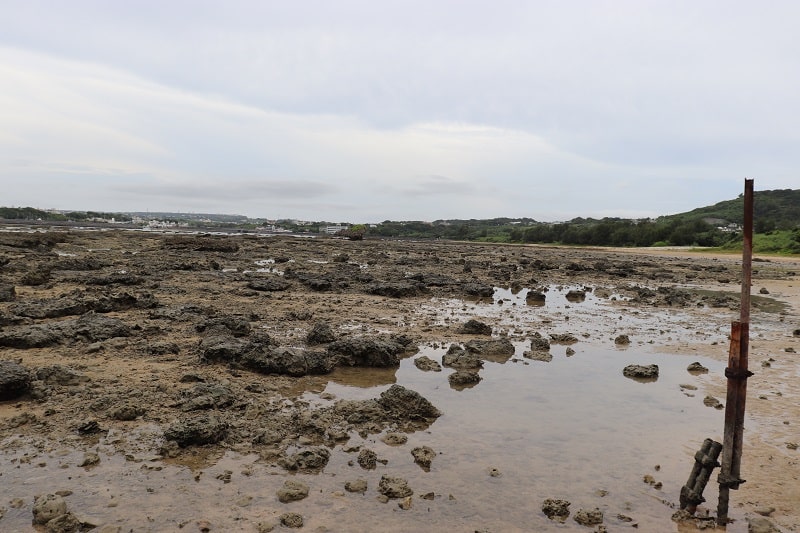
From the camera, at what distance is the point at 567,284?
28.6m

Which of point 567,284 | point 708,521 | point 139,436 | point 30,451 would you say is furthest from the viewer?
point 567,284

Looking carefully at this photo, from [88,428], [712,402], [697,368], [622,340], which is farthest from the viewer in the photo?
[622,340]

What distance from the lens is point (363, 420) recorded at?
7.55m

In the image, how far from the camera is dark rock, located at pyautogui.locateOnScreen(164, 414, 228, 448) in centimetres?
637

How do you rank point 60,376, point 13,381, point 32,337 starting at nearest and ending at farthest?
point 13,381 < point 60,376 < point 32,337

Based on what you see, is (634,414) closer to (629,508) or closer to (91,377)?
(629,508)

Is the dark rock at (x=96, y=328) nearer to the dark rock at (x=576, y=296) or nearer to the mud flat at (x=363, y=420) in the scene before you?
the mud flat at (x=363, y=420)

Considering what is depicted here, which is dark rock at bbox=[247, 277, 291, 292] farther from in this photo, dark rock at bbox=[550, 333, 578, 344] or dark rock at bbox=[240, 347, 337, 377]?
dark rock at bbox=[550, 333, 578, 344]

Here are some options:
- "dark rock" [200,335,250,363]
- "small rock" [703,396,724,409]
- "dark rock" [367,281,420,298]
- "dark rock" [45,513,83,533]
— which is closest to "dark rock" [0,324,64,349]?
"dark rock" [200,335,250,363]

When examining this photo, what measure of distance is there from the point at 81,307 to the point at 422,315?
968 cm

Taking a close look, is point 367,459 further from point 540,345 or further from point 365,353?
point 540,345

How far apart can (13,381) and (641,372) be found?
36.2 ft

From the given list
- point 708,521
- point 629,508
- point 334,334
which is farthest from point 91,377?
point 708,521

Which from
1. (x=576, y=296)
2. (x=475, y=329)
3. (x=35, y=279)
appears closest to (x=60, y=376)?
(x=475, y=329)
